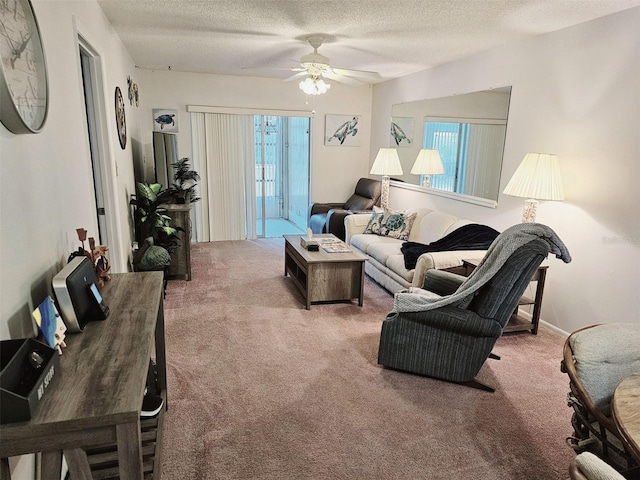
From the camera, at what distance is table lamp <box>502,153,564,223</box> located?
3.12 m

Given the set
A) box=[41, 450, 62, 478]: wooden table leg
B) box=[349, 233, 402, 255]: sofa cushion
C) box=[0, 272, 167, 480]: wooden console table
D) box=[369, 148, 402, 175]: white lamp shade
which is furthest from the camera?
box=[369, 148, 402, 175]: white lamp shade

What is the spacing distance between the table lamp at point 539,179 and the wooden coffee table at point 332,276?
56.6 inches

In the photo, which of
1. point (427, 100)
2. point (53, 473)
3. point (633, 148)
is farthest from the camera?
point (427, 100)

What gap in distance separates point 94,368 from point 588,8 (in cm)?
356

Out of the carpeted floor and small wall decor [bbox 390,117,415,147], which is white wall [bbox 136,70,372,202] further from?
the carpeted floor

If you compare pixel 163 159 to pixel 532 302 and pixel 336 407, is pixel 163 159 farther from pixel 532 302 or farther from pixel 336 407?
pixel 532 302

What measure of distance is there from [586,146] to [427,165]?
6.80 feet

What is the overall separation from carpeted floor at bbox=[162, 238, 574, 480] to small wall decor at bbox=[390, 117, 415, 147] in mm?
2920

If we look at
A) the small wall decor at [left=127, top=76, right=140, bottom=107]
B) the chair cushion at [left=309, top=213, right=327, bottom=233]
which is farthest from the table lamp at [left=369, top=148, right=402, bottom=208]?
the small wall decor at [left=127, top=76, right=140, bottom=107]

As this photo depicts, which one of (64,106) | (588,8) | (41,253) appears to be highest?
(588,8)

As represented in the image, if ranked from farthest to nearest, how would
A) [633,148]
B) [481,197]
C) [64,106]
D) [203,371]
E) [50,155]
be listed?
[481,197]
[633,148]
[203,371]
[64,106]
[50,155]

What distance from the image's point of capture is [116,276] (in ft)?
6.56

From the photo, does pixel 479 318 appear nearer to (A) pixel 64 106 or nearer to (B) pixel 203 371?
(B) pixel 203 371

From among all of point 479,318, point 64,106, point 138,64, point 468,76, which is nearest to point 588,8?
point 468,76
